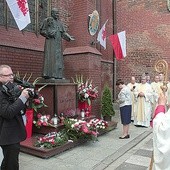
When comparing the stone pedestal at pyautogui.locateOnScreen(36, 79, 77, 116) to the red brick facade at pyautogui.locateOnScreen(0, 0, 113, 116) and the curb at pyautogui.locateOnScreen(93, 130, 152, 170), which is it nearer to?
the red brick facade at pyautogui.locateOnScreen(0, 0, 113, 116)

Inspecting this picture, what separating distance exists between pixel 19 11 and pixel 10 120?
391 cm

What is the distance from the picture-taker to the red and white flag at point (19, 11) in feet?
21.7

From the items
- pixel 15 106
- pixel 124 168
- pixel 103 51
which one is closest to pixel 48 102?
pixel 124 168

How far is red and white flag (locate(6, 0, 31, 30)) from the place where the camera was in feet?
21.7

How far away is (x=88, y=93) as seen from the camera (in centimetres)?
825

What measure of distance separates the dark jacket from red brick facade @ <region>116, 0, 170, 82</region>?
11.8 metres

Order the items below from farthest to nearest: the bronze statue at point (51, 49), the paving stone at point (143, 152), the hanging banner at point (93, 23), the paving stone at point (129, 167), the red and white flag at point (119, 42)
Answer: the red and white flag at point (119, 42), the hanging banner at point (93, 23), the bronze statue at point (51, 49), the paving stone at point (143, 152), the paving stone at point (129, 167)

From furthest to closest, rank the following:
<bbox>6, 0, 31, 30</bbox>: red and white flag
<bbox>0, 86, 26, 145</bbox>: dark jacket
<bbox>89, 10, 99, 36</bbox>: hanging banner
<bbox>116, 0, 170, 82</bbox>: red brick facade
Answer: <bbox>116, 0, 170, 82</bbox>: red brick facade → <bbox>89, 10, 99, 36</bbox>: hanging banner → <bbox>6, 0, 31, 30</bbox>: red and white flag → <bbox>0, 86, 26, 145</bbox>: dark jacket

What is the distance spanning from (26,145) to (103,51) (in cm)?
809

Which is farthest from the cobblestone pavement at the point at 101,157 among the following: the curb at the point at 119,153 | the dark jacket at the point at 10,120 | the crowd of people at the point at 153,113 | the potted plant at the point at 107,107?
the potted plant at the point at 107,107

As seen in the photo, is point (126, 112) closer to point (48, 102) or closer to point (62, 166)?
point (48, 102)

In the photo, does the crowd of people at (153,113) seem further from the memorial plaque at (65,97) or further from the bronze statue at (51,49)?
the bronze statue at (51,49)

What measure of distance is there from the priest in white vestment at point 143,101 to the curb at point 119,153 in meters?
1.85

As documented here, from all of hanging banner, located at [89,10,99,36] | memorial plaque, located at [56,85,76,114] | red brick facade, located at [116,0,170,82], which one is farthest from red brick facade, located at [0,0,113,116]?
red brick facade, located at [116,0,170,82]
